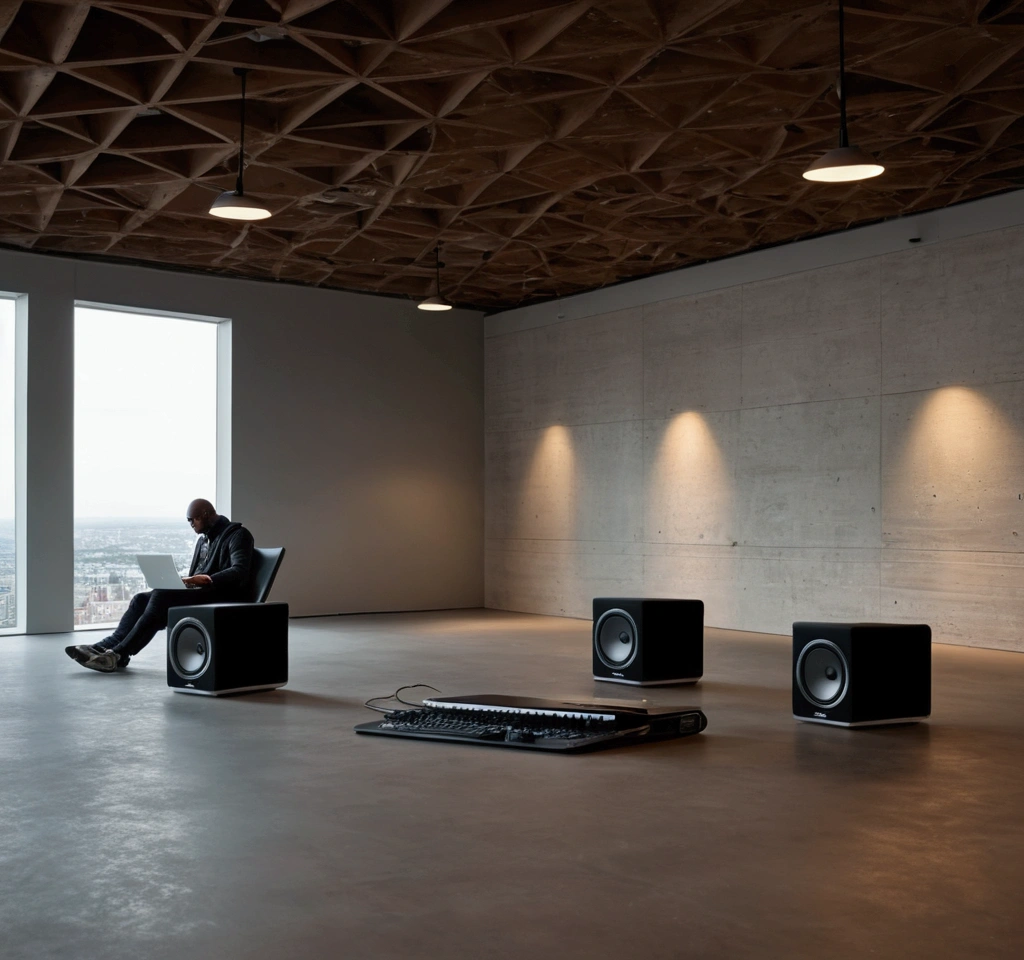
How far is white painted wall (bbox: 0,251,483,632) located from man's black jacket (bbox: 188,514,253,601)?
12.3 ft

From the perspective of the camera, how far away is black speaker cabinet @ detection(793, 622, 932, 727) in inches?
238

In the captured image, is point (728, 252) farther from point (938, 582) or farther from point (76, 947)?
point (76, 947)

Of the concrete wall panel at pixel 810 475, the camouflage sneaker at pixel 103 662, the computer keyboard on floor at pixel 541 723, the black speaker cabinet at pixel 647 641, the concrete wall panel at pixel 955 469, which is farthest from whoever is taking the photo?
the concrete wall panel at pixel 810 475

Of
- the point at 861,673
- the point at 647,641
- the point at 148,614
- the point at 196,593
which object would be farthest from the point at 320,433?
the point at 861,673

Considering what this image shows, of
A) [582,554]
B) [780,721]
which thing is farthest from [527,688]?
[582,554]

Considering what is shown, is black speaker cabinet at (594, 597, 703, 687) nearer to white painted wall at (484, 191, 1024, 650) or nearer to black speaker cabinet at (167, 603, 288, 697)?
black speaker cabinet at (167, 603, 288, 697)

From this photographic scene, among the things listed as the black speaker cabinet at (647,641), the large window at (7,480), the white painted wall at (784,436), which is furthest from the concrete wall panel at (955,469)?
the large window at (7,480)

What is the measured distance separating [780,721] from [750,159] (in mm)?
4695

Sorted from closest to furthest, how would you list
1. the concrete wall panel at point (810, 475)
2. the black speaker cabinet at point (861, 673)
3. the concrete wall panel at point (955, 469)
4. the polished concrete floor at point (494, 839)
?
the polished concrete floor at point (494, 839)
the black speaker cabinet at point (861, 673)
the concrete wall panel at point (955, 469)
the concrete wall panel at point (810, 475)

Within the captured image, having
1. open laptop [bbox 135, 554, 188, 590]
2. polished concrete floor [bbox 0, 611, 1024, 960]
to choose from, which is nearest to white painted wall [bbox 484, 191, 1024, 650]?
polished concrete floor [bbox 0, 611, 1024, 960]

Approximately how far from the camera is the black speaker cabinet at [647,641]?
7.81 metres

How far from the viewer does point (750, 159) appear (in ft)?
29.6

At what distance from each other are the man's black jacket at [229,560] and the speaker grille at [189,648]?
88cm

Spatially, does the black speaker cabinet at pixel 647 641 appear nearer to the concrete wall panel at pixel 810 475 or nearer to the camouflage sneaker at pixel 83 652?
the concrete wall panel at pixel 810 475
